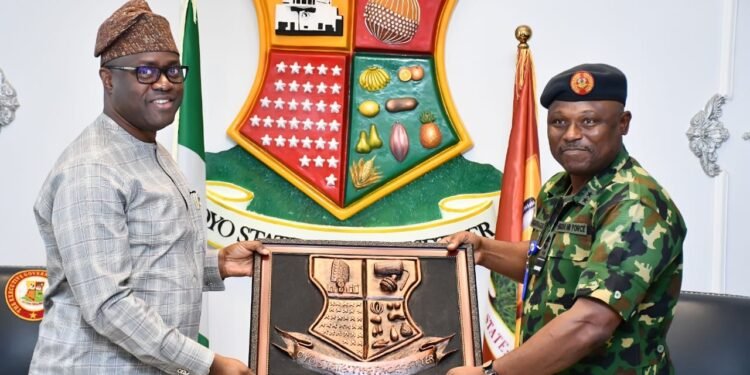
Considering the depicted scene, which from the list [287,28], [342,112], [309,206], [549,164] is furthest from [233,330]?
[549,164]

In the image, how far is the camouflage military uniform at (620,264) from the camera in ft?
7.70

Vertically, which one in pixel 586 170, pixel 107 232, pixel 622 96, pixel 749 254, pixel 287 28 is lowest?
pixel 749 254

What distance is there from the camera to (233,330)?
4.78 meters

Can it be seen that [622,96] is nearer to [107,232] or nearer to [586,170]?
[586,170]

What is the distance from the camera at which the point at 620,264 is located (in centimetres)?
235

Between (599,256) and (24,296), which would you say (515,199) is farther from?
(24,296)

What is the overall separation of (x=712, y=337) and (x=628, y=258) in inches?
63.3

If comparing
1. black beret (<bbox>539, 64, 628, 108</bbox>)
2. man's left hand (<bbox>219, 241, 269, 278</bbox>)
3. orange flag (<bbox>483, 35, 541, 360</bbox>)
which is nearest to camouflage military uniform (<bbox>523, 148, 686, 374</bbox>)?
black beret (<bbox>539, 64, 628, 108</bbox>)

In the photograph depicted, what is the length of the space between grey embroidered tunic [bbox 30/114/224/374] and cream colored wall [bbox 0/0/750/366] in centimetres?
229

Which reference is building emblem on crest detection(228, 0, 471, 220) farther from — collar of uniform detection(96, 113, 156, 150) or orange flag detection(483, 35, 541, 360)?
collar of uniform detection(96, 113, 156, 150)

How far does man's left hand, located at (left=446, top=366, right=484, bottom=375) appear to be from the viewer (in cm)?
260

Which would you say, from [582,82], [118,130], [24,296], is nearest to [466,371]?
[582,82]

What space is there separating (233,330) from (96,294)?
101 inches

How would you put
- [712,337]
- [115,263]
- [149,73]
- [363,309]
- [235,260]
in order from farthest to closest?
[712,337] < [235,260] < [363,309] < [149,73] < [115,263]
